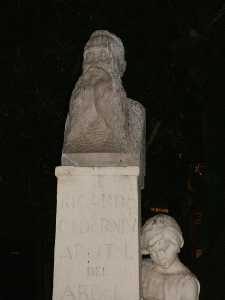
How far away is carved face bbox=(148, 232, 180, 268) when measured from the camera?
444 centimetres

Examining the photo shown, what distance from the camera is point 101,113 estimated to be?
4.64m

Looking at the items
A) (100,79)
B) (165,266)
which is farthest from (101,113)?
(165,266)

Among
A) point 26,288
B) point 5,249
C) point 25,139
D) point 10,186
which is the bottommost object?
point 26,288

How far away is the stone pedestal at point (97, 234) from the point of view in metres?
4.17

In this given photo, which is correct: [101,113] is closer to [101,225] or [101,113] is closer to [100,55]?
[100,55]

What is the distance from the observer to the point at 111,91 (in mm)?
4652

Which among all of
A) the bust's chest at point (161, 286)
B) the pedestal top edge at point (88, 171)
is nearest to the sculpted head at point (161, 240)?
the bust's chest at point (161, 286)

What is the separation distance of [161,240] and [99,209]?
2.13ft

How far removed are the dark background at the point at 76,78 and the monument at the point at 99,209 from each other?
20.0 feet

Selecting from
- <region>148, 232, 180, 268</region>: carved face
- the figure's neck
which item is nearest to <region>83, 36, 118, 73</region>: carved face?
<region>148, 232, 180, 268</region>: carved face

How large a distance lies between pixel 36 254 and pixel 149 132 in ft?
13.7

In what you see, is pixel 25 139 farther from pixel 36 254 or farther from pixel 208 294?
pixel 208 294

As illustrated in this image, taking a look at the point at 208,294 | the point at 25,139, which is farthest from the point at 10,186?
the point at 208,294

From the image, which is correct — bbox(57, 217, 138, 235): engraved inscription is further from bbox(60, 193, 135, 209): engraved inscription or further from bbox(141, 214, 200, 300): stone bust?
bbox(141, 214, 200, 300): stone bust
